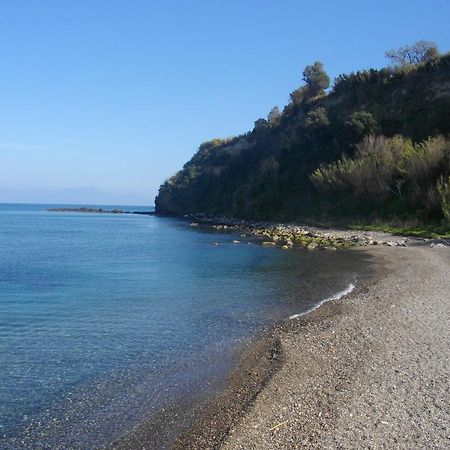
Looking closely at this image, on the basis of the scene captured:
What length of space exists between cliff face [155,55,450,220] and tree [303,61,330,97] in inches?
174

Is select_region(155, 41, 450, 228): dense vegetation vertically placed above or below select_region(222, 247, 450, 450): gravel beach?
above

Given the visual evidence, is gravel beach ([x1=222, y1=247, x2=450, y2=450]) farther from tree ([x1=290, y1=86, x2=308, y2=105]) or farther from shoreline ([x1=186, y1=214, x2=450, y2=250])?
tree ([x1=290, y1=86, x2=308, y2=105])

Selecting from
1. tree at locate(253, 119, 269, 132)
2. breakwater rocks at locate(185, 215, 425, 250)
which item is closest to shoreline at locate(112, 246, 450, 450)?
breakwater rocks at locate(185, 215, 425, 250)

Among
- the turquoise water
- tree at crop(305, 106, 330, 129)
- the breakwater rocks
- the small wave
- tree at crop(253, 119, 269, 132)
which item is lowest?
the turquoise water

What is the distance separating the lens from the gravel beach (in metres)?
8.76

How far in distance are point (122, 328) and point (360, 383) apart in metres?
9.66

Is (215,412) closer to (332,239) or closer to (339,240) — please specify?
(339,240)

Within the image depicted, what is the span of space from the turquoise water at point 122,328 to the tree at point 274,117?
8410cm

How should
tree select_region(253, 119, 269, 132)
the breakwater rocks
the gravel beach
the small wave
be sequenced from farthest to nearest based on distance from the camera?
tree select_region(253, 119, 269, 132)
the breakwater rocks
the small wave
the gravel beach

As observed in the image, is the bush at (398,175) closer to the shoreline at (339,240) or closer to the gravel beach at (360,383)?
the shoreline at (339,240)

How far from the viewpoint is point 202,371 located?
1328 centimetres

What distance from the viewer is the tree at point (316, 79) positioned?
361 feet

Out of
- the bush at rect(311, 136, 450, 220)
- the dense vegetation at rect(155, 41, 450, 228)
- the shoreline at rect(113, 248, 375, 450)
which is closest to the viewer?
the shoreline at rect(113, 248, 375, 450)

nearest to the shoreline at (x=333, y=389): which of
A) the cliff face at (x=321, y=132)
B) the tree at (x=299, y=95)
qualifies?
the cliff face at (x=321, y=132)
